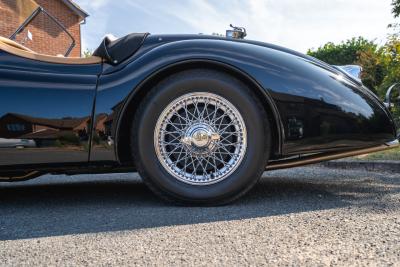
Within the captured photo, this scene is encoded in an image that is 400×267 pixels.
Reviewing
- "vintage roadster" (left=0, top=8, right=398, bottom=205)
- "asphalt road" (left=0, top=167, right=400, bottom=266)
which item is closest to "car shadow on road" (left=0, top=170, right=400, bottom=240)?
"asphalt road" (left=0, top=167, right=400, bottom=266)

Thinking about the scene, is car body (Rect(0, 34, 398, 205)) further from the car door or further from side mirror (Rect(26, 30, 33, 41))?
side mirror (Rect(26, 30, 33, 41))

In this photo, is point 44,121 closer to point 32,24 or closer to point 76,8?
point 32,24

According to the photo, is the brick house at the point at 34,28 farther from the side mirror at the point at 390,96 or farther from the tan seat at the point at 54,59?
the side mirror at the point at 390,96

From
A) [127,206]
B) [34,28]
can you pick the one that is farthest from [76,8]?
[127,206]

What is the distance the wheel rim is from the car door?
0.44m

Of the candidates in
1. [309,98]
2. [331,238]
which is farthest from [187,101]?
[331,238]

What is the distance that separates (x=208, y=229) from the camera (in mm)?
1976

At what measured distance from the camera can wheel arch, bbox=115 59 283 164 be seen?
8.26 feet

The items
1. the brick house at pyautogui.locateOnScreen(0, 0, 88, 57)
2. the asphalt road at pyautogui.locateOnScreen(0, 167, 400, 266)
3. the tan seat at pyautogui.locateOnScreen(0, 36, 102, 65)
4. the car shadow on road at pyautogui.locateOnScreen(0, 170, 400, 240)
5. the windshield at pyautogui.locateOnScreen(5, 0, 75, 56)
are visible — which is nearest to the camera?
the asphalt road at pyautogui.locateOnScreen(0, 167, 400, 266)

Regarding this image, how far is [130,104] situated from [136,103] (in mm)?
41

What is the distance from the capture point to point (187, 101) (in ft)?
8.39

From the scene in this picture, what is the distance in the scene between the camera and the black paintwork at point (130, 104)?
98.3 inches

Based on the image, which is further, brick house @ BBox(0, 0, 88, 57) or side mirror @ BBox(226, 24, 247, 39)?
brick house @ BBox(0, 0, 88, 57)

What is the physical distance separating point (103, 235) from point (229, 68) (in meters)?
Result: 1.18
